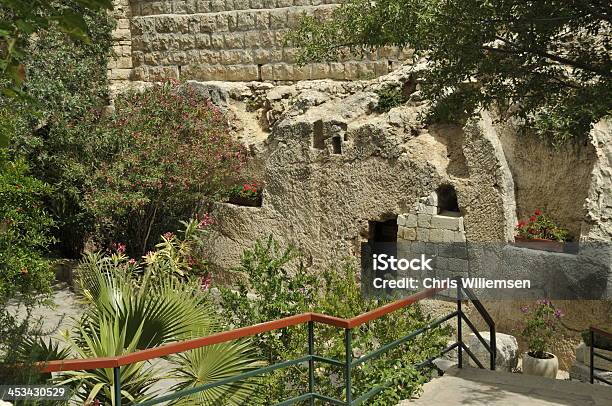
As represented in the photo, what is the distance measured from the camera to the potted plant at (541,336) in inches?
360

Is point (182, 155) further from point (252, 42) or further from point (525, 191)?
point (525, 191)

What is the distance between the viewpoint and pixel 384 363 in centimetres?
695

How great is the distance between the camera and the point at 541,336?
9.59m

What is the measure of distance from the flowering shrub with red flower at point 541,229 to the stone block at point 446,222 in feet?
2.50

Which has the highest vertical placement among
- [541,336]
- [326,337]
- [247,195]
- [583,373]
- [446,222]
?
[247,195]

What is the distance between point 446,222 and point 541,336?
189cm

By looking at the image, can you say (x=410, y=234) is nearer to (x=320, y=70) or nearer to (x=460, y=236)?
(x=460, y=236)

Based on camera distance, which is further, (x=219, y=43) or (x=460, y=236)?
(x=219, y=43)

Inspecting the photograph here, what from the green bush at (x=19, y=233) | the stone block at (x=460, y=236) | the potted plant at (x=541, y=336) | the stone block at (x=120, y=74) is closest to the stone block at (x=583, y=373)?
the potted plant at (x=541, y=336)

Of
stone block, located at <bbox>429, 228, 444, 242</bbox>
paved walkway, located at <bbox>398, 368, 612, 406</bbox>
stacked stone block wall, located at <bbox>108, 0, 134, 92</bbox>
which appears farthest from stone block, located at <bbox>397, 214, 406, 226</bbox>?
stacked stone block wall, located at <bbox>108, 0, 134, 92</bbox>

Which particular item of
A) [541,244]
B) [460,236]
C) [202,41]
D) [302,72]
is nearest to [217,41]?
[202,41]

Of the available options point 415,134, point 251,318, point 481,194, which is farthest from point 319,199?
point 251,318

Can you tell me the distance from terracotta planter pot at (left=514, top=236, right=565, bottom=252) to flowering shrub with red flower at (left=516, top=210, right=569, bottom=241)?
7 centimetres
